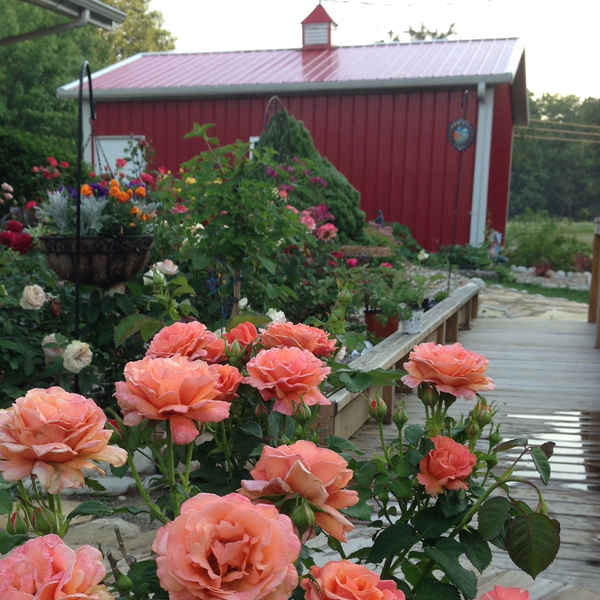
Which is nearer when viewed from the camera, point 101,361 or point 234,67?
point 101,361

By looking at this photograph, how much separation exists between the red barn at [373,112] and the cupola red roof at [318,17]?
1228 millimetres

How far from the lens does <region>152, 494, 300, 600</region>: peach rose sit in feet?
1.89

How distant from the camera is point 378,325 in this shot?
Result: 4.54 meters

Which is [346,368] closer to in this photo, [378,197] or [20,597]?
[20,597]

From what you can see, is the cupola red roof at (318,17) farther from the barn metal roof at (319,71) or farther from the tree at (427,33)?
the tree at (427,33)

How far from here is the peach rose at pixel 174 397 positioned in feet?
2.61

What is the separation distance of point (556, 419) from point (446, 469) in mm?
2747

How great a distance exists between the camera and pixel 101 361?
3.07 m

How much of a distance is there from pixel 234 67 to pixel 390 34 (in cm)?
2520

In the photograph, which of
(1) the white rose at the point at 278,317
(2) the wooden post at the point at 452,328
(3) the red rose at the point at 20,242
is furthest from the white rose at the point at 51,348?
(2) the wooden post at the point at 452,328

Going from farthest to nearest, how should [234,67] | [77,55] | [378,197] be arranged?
[77,55] < [234,67] < [378,197]

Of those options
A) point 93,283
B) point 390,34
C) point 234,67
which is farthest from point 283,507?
point 390,34

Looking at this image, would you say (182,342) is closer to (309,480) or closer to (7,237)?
(309,480)

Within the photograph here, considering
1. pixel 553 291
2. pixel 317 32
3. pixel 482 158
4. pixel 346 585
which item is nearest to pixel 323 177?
pixel 482 158
